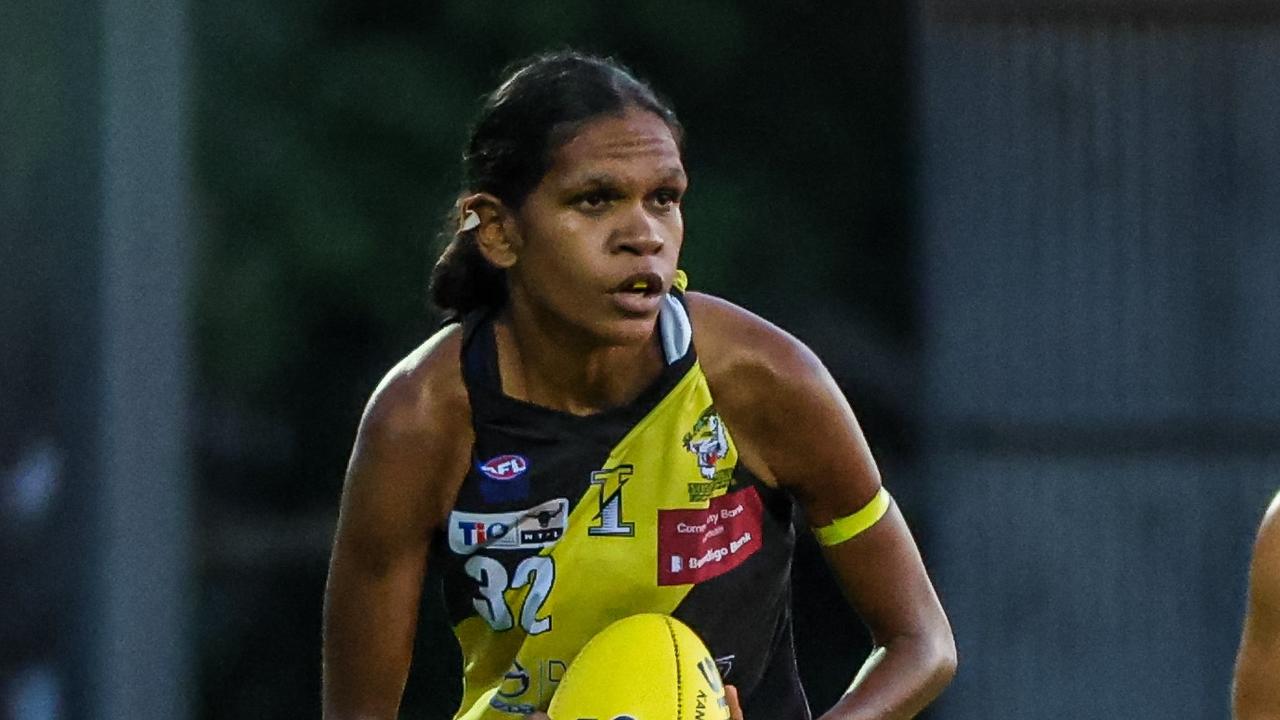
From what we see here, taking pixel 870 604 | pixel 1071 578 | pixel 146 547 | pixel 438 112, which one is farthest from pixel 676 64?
pixel 870 604

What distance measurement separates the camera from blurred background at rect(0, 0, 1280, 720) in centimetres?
597

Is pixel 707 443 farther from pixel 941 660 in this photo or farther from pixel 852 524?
pixel 941 660

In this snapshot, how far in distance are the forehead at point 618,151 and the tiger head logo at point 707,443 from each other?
1.03ft

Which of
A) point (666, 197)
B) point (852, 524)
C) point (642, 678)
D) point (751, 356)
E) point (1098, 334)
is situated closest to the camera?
point (642, 678)

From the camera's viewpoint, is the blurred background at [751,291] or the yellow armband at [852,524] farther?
the blurred background at [751,291]

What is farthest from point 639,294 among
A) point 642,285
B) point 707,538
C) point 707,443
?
point 707,538

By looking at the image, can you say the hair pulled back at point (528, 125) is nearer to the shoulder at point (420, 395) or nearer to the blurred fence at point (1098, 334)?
the shoulder at point (420, 395)

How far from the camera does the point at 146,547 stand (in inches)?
236

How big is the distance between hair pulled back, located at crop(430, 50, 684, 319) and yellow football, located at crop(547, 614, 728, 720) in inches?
19.8

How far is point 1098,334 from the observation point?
22.2 ft

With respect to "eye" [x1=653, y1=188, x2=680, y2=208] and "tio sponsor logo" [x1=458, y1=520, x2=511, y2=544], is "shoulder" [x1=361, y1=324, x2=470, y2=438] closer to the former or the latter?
"tio sponsor logo" [x1=458, y1=520, x2=511, y2=544]

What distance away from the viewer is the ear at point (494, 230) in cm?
342

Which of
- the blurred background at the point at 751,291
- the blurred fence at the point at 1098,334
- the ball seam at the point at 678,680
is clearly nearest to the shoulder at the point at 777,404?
the ball seam at the point at 678,680

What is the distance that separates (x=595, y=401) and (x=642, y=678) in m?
0.40
